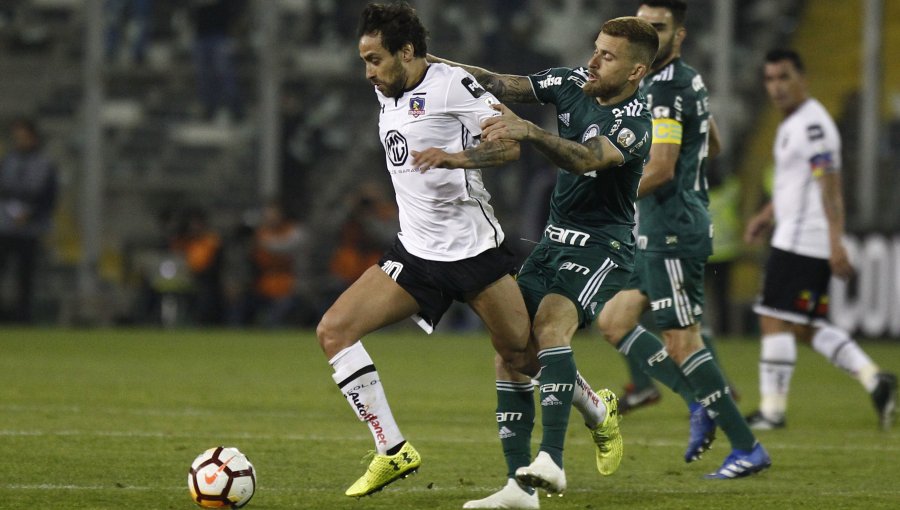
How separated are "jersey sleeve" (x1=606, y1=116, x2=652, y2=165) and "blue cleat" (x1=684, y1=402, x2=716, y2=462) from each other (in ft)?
5.88

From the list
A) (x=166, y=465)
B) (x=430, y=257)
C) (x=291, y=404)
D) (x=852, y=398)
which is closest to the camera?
(x=430, y=257)

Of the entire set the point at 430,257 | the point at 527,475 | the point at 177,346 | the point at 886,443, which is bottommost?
the point at 177,346

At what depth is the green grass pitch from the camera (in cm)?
608

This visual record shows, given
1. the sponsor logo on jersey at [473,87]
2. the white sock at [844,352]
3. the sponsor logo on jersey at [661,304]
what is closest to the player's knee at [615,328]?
the sponsor logo on jersey at [661,304]

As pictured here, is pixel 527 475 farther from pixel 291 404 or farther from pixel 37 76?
pixel 37 76

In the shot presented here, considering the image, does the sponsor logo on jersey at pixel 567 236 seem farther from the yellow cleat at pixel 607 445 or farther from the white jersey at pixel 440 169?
the yellow cleat at pixel 607 445

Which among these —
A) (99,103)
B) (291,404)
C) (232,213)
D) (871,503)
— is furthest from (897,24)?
(871,503)

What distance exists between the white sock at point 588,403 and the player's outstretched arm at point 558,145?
950 millimetres

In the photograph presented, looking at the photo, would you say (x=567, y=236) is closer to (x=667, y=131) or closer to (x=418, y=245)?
(x=418, y=245)

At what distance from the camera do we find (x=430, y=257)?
6008 millimetres

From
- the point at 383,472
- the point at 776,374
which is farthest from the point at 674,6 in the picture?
the point at 383,472

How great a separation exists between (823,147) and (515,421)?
3.98 metres

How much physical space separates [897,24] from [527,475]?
54.5 feet

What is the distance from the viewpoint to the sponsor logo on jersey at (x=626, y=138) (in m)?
5.91
